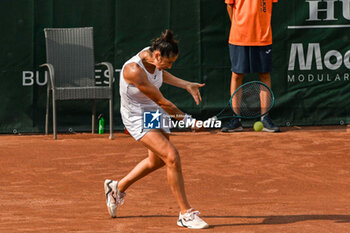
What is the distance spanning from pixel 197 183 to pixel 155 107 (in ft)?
6.16

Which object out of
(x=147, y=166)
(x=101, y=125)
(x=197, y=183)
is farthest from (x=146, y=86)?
(x=101, y=125)

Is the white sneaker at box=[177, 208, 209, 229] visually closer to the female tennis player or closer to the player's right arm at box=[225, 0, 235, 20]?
the female tennis player

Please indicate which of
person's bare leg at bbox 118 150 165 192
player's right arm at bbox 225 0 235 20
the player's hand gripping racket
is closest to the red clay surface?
person's bare leg at bbox 118 150 165 192

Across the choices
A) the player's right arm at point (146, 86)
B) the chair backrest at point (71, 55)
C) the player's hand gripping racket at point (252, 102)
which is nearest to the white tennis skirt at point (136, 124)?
the player's right arm at point (146, 86)

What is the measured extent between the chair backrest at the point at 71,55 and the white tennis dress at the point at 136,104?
13.5 ft

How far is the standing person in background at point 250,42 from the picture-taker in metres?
9.82

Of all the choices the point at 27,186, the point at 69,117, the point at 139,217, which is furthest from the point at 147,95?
the point at 69,117

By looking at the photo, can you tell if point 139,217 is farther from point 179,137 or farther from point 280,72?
point 280,72

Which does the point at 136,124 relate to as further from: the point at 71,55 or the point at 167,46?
the point at 71,55

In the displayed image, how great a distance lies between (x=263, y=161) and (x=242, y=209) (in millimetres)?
2065

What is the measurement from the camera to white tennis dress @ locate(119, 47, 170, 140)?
5715 millimetres

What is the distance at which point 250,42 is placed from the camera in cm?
990

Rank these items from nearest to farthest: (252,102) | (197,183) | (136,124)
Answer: (136,124) < (197,183) < (252,102)

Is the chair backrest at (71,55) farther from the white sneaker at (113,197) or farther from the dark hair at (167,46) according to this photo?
the dark hair at (167,46)
